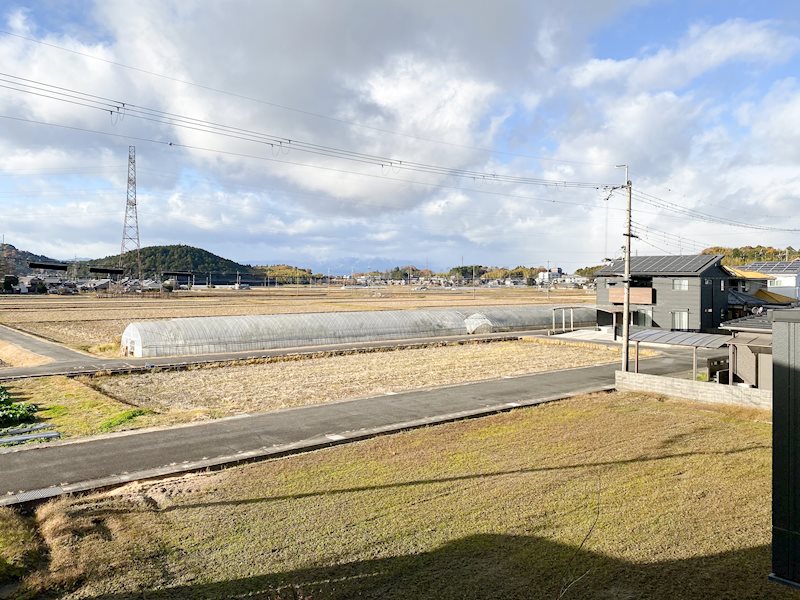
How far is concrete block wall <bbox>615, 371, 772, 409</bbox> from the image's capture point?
1873 cm

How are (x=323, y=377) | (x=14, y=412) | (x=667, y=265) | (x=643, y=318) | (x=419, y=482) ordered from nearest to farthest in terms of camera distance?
(x=419, y=482) → (x=14, y=412) → (x=323, y=377) → (x=667, y=265) → (x=643, y=318)

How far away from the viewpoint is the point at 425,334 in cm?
4531

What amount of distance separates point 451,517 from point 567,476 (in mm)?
3384

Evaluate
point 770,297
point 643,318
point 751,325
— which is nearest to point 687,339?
point 751,325

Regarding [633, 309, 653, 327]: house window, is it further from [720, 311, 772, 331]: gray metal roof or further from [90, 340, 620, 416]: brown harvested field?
[720, 311, 772, 331]: gray metal roof

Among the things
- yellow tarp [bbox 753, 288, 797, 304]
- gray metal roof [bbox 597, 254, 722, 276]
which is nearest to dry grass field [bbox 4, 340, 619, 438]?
gray metal roof [bbox 597, 254, 722, 276]

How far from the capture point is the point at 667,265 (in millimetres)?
44812

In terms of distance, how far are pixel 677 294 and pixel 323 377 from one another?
1193 inches

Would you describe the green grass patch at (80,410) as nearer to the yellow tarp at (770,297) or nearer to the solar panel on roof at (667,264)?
the solar panel on roof at (667,264)

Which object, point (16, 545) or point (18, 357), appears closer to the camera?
point (16, 545)

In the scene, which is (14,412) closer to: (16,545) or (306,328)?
(16,545)

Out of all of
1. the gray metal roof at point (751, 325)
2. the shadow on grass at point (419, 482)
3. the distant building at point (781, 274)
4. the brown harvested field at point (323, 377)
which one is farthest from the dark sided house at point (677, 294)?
the shadow on grass at point (419, 482)

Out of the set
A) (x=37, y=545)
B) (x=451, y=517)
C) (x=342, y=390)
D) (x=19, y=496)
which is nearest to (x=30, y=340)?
(x=342, y=390)

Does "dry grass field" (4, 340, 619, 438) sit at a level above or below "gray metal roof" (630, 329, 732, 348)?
below
